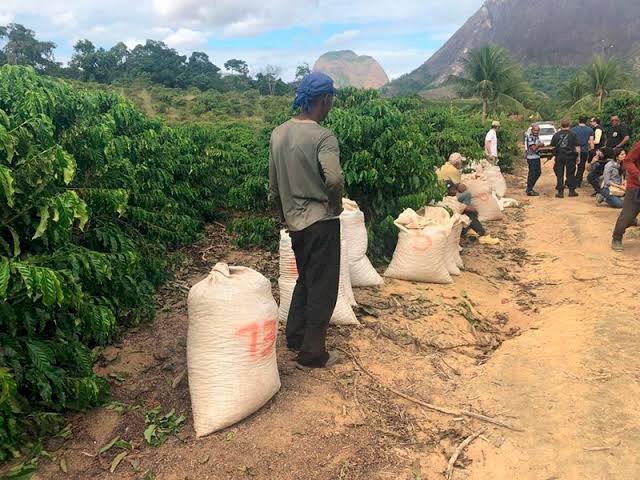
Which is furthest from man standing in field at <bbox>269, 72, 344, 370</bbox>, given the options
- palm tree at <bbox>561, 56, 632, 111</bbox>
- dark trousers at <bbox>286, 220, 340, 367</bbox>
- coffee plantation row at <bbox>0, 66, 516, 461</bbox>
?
palm tree at <bbox>561, 56, 632, 111</bbox>

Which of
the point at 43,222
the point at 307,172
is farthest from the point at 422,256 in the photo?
the point at 43,222

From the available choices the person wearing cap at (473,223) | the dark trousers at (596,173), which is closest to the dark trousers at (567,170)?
the dark trousers at (596,173)

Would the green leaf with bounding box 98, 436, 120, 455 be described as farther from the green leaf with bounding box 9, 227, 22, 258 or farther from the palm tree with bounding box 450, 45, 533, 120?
the palm tree with bounding box 450, 45, 533, 120

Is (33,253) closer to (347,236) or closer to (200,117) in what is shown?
(347,236)

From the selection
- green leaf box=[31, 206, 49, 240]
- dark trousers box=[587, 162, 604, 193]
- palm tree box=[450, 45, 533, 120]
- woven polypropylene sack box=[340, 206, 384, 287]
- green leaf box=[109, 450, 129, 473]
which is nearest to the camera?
green leaf box=[31, 206, 49, 240]

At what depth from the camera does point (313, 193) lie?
2.86m

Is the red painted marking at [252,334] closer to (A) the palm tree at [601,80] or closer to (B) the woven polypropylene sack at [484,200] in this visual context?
(B) the woven polypropylene sack at [484,200]

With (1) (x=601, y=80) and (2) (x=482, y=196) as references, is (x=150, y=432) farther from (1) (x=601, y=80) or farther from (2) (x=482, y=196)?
(1) (x=601, y=80)

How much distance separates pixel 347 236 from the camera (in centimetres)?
431

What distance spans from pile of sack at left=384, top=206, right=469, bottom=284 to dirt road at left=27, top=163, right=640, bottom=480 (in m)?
0.12

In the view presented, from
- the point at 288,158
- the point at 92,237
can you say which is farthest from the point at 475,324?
the point at 92,237

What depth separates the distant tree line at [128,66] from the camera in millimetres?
47469

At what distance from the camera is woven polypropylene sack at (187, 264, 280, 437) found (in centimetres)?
246

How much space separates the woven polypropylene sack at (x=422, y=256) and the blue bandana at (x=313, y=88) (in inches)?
83.5
